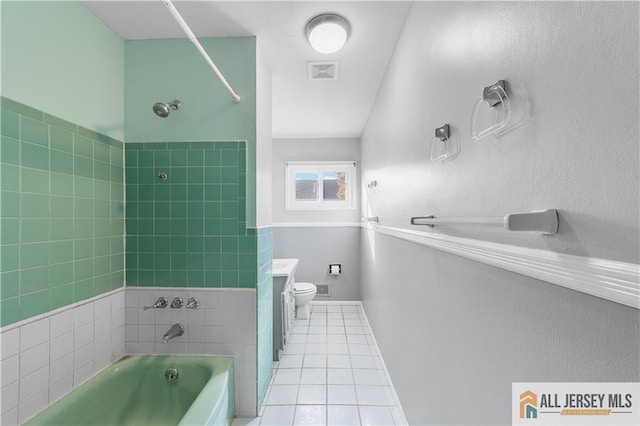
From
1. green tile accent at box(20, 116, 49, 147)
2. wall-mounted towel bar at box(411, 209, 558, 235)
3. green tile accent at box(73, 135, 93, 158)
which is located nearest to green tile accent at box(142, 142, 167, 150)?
green tile accent at box(73, 135, 93, 158)

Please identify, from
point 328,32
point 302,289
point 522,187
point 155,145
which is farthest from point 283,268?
point 522,187

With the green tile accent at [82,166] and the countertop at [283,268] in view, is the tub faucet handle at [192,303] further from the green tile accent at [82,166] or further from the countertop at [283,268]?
the green tile accent at [82,166]

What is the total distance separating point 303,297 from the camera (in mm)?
3195

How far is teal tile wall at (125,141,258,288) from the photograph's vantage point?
179 centimetres

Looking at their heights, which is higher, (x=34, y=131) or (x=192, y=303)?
(x=34, y=131)

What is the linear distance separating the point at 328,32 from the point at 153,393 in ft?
7.82

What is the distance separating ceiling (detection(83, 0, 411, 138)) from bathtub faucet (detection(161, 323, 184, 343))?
6.11ft

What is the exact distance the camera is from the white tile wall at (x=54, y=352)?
1.14m

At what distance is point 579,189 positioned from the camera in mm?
521

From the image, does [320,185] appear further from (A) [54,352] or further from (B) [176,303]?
(A) [54,352]

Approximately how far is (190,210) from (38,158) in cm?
73

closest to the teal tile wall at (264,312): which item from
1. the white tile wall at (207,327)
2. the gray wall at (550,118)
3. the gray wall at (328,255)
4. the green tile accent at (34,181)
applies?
the white tile wall at (207,327)

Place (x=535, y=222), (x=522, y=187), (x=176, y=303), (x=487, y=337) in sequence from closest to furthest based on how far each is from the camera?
(x=535, y=222) → (x=522, y=187) → (x=487, y=337) → (x=176, y=303)

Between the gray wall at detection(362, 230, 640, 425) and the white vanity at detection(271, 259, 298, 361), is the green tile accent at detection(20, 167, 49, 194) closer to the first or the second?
the white vanity at detection(271, 259, 298, 361)
